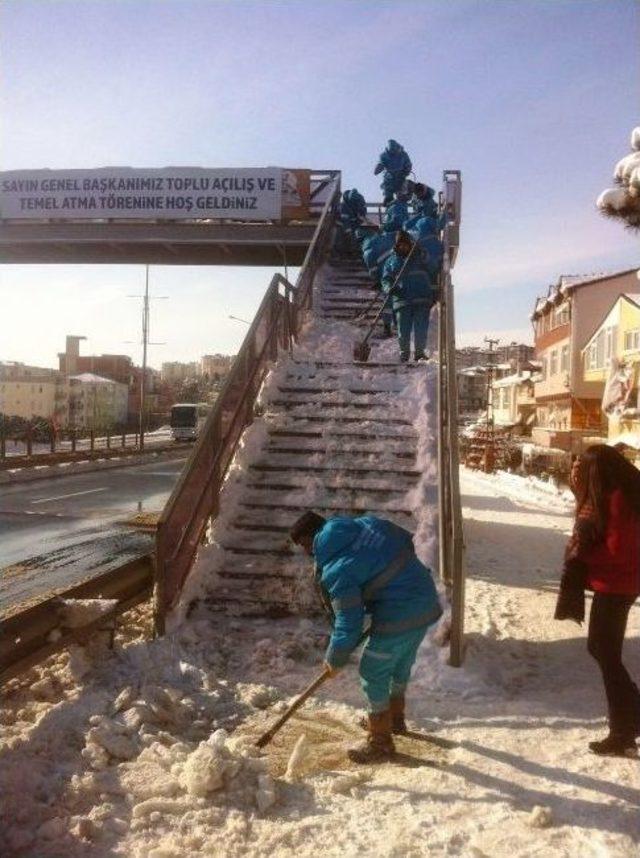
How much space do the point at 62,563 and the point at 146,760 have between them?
6557 mm

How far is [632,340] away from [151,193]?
18182 millimetres

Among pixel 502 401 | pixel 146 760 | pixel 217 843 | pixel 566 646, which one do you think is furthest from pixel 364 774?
pixel 502 401

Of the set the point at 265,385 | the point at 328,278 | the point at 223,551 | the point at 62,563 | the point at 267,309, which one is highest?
the point at 328,278

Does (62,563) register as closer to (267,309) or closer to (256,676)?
(267,309)

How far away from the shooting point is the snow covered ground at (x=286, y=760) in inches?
127

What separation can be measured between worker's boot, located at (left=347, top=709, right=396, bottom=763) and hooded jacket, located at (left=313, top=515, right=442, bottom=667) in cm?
46

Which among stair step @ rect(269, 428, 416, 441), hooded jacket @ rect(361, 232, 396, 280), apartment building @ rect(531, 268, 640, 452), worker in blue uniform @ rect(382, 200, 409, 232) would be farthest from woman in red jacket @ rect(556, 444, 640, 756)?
apartment building @ rect(531, 268, 640, 452)

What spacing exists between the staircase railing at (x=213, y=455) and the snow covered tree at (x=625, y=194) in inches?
151

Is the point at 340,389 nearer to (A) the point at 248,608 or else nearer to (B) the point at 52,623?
(A) the point at 248,608

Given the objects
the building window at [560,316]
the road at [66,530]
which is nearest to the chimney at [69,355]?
the building window at [560,316]

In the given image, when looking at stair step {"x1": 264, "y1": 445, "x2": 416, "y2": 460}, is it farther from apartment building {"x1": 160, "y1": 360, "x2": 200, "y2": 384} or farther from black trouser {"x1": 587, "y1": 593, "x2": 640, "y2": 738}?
apartment building {"x1": 160, "y1": 360, "x2": 200, "y2": 384}

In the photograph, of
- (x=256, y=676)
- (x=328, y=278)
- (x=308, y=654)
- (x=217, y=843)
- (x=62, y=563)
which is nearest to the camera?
(x=217, y=843)

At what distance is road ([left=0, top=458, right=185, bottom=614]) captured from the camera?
Result: 8.88 metres

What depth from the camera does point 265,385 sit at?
8.71 meters
